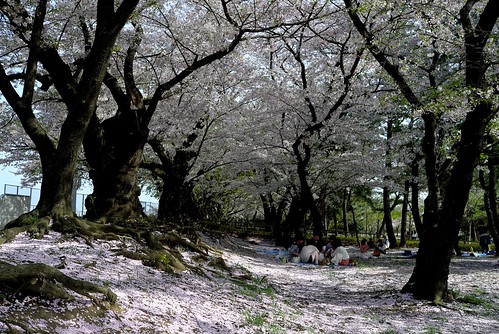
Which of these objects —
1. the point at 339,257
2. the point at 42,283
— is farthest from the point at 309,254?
the point at 42,283

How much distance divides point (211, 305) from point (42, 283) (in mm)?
2316

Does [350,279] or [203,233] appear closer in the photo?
[350,279]

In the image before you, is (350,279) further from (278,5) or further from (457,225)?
(278,5)

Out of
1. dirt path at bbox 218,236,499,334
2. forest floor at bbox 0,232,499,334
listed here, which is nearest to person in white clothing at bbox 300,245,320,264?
dirt path at bbox 218,236,499,334

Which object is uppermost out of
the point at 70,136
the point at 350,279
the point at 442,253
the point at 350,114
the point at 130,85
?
the point at 350,114

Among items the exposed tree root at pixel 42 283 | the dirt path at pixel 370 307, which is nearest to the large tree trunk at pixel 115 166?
the dirt path at pixel 370 307

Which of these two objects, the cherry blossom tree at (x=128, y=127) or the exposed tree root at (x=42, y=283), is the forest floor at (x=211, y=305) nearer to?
the exposed tree root at (x=42, y=283)

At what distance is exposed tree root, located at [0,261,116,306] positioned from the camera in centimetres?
367

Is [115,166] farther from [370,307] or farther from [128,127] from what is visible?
[370,307]

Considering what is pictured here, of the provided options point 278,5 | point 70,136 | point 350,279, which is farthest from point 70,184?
point 278,5

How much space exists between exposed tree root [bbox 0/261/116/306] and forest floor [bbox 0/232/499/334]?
9 centimetres

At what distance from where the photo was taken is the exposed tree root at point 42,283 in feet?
12.0

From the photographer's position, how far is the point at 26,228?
6.27m

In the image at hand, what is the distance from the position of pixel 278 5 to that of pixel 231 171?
42.0ft
